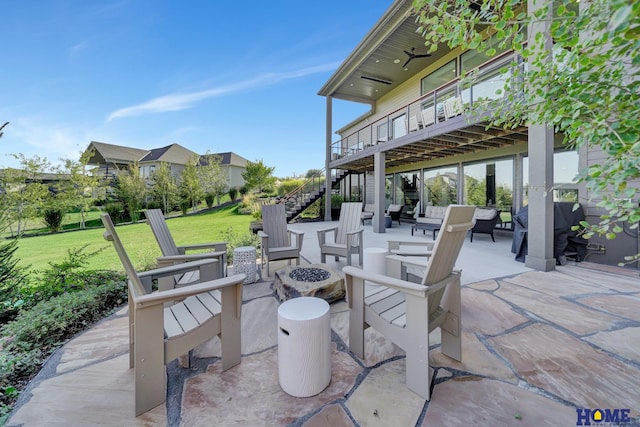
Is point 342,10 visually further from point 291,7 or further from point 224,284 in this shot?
point 224,284

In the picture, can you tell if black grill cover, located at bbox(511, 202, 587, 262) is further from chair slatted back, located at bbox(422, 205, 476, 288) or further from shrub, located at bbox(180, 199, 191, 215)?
shrub, located at bbox(180, 199, 191, 215)

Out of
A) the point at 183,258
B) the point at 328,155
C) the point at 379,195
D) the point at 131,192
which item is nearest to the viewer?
the point at 183,258

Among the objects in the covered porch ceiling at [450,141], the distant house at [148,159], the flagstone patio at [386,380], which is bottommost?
the flagstone patio at [386,380]

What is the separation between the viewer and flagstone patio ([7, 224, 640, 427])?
143 cm

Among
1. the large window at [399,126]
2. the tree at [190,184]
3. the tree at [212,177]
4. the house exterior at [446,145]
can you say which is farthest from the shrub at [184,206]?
the large window at [399,126]

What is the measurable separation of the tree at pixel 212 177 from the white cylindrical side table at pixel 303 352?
18.6 metres

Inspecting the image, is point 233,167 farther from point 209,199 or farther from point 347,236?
point 347,236

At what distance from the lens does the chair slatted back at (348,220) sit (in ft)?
15.1

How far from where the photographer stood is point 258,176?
19344mm

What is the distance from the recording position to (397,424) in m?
1.36

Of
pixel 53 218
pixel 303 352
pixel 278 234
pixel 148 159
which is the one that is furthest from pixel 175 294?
pixel 148 159

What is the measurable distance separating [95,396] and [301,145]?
87.8ft

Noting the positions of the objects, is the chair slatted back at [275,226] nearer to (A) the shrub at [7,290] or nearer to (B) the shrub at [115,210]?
(A) the shrub at [7,290]

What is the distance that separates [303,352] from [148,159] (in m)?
30.2
